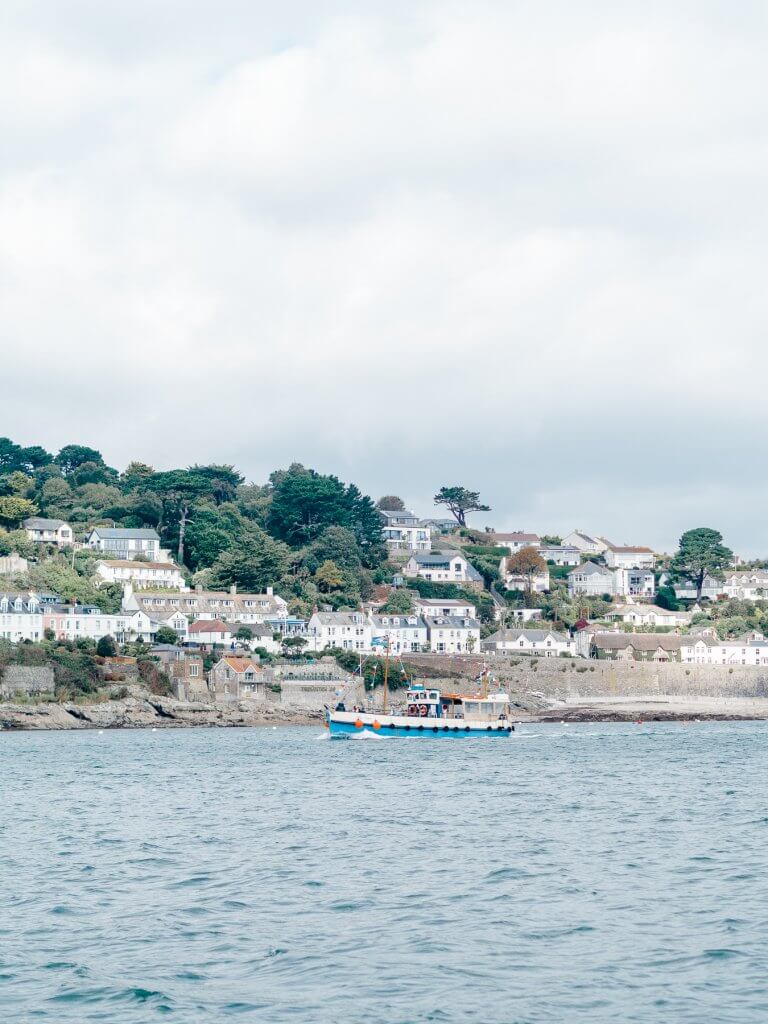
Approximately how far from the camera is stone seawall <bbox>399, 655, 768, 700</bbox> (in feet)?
328

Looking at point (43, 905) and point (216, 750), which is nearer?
point (43, 905)

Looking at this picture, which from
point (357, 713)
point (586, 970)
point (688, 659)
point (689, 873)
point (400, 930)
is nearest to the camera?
point (586, 970)

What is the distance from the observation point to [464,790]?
40469mm

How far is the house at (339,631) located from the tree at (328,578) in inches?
311

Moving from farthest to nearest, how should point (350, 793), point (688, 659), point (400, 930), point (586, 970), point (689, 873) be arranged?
point (688, 659), point (350, 793), point (689, 873), point (400, 930), point (586, 970)

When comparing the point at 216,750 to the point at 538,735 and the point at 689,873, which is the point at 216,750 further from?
the point at 689,873

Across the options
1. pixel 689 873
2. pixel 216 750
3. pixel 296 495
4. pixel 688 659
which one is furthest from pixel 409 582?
pixel 689 873

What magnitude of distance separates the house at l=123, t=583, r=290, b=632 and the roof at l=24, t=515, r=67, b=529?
1322 centimetres

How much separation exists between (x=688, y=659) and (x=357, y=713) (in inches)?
1868

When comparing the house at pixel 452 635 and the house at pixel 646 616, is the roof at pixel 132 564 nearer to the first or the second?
the house at pixel 452 635

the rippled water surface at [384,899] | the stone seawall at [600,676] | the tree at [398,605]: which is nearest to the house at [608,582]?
the tree at [398,605]

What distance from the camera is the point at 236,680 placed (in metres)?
88.0

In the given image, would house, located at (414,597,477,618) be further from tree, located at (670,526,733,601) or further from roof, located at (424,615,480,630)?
tree, located at (670,526,733,601)

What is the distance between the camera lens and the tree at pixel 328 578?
380ft
